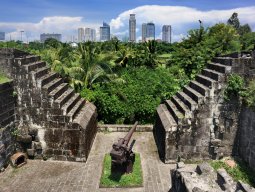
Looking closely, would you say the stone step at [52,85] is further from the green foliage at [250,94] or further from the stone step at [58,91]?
the green foliage at [250,94]

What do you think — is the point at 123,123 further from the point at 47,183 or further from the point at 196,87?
the point at 47,183

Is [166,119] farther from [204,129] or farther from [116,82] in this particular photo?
[116,82]

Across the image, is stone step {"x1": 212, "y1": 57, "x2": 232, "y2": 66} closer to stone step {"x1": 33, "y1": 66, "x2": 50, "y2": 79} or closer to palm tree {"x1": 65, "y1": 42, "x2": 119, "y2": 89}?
palm tree {"x1": 65, "y1": 42, "x2": 119, "y2": 89}

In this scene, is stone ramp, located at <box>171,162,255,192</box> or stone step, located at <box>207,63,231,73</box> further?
stone step, located at <box>207,63,231,73</box>

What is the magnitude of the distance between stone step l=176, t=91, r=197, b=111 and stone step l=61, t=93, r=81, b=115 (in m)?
4.61

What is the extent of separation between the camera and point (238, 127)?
11562 mm

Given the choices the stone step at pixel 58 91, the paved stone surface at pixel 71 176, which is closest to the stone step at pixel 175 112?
the paved stone surface at pixel 71 176

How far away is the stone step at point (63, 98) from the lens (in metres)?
11.6

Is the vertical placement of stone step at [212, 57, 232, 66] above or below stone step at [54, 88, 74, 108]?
above

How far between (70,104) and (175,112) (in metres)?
4.27

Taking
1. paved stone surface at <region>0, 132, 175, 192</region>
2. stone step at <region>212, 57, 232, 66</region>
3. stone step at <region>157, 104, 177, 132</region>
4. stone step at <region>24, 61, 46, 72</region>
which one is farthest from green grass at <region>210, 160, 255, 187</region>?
stone step at <region>24, 61, 46, 72</region>

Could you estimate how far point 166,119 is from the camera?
1240cm

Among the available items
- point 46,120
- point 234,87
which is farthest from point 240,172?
point 46,120

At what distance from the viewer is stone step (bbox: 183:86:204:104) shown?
11.5 m
